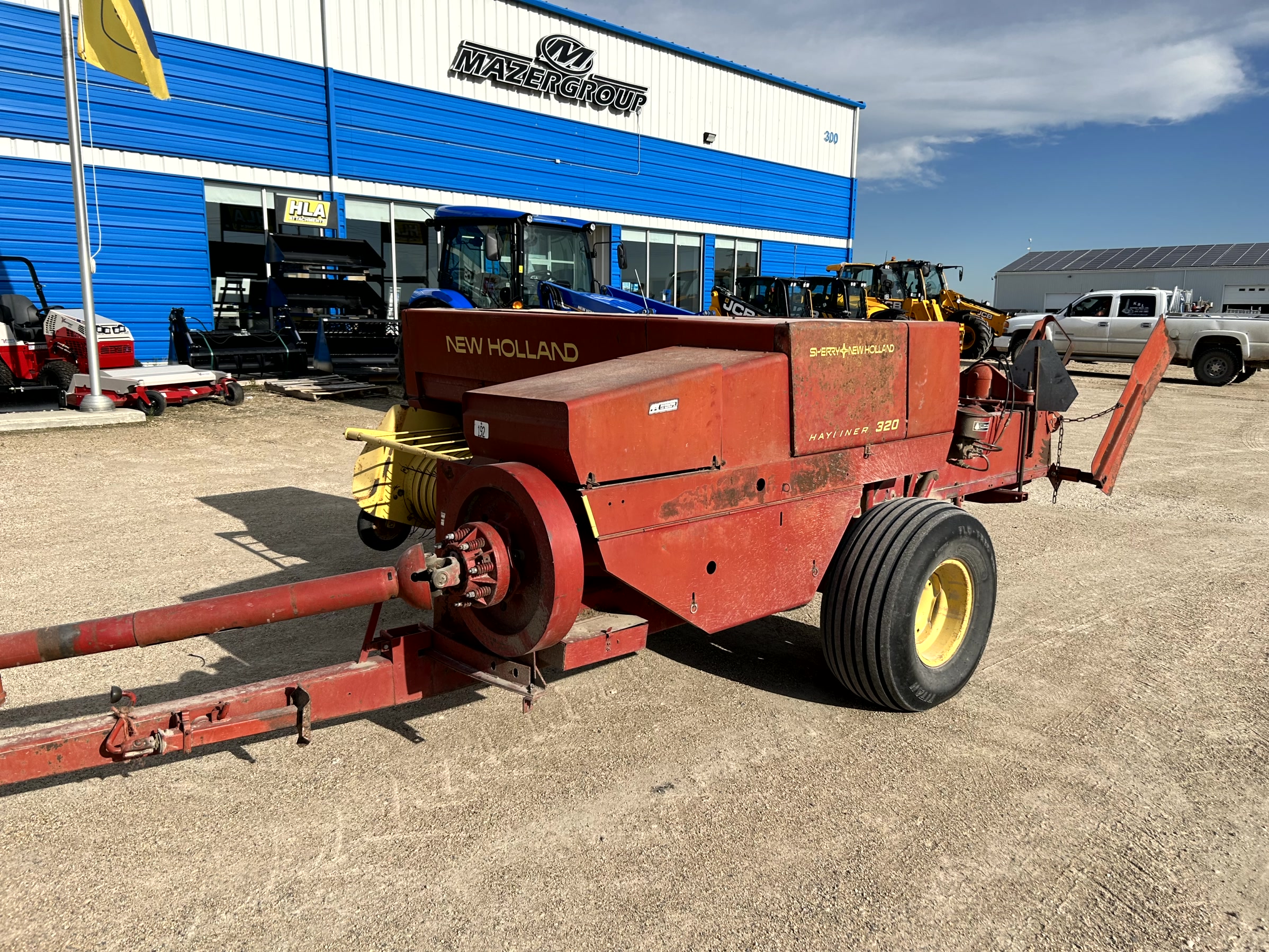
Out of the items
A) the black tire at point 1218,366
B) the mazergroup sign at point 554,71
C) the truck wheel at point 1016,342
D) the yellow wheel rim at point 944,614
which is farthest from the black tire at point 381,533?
the black tire at point 1218,366

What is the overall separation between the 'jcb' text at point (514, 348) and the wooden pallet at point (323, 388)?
894cm

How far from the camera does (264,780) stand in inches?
123

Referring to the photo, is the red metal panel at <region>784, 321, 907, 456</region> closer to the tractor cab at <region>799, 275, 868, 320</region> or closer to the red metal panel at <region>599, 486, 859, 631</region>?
the red metal panel at <region>599, 486, 859, 631</region>

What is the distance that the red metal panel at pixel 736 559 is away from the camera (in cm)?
300

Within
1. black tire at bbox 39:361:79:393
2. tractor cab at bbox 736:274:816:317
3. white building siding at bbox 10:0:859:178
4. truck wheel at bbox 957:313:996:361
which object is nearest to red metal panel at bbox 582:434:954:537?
black tire at bbox 39:361:79:393

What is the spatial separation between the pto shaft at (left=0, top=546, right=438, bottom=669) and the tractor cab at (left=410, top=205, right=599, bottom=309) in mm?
9947

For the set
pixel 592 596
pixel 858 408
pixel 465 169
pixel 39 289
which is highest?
pixel 465 169

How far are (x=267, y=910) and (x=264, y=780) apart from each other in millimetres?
734

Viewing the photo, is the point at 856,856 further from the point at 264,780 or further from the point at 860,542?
the point at 264,780

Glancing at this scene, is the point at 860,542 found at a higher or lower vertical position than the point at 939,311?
lower

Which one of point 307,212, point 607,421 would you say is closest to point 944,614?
point 607,421

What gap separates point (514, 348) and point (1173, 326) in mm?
17276

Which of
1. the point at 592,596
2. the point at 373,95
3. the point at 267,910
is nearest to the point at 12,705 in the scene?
the point at 267,910

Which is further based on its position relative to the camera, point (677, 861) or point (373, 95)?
point (373, 95)
